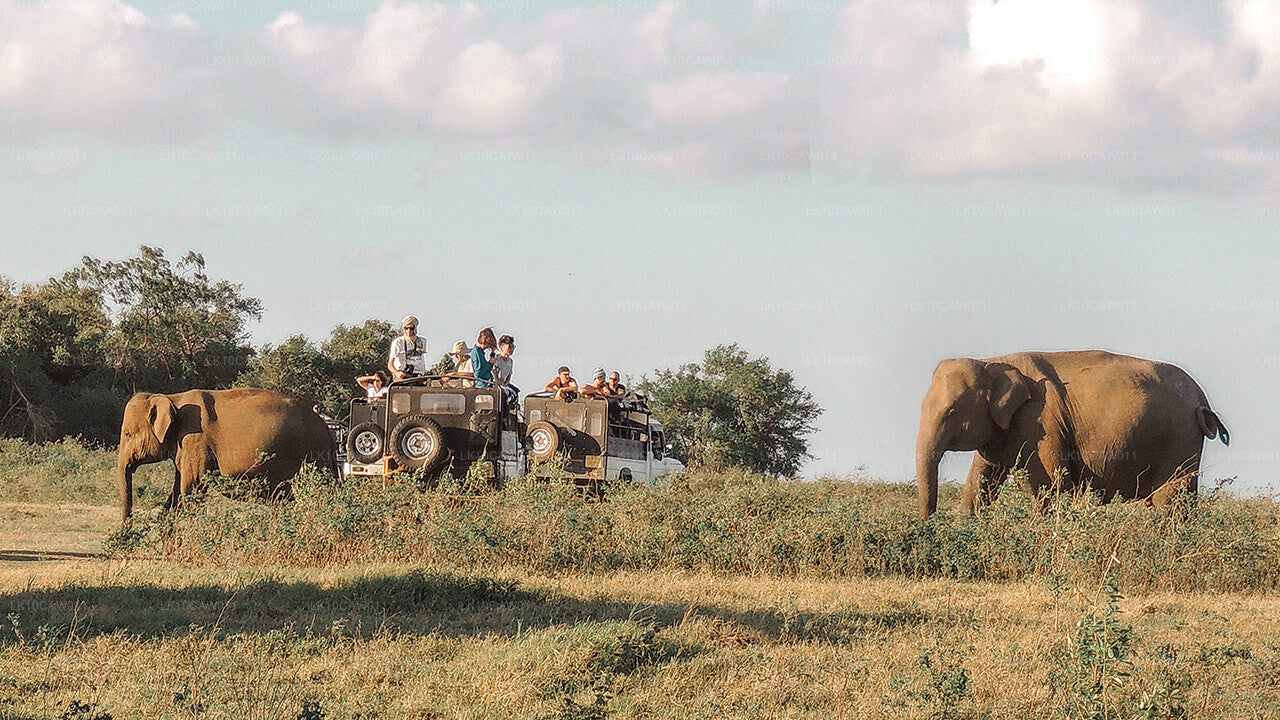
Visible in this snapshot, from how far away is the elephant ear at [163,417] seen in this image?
1734 cm

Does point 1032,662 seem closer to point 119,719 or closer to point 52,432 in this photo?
point 119,719

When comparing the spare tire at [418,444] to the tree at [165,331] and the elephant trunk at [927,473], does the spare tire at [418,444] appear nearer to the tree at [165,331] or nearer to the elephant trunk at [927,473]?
the elephant trunk at [927,473]

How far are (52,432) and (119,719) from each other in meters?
31.4

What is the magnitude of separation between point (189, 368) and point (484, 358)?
24334mm

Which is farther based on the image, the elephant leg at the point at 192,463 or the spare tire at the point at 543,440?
the spare tire at the point at 543,440

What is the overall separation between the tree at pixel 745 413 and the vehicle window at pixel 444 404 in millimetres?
17183

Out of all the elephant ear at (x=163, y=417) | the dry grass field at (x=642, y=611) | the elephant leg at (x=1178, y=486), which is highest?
the elephant ear at (x=163, y=417)

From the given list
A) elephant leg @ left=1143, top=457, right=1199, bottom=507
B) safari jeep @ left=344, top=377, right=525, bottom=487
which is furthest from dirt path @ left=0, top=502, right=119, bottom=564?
elephant leg @ left=1143, top=457, right=1199, bottom=507

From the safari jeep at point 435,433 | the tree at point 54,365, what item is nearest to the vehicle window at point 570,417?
the safari jeep at point 435,433

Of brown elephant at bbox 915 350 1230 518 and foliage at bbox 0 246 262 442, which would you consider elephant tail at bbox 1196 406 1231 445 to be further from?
foliage at bbox 0 246 262 442

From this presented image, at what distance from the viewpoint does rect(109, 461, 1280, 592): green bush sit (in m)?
12.2

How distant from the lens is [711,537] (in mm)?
12711

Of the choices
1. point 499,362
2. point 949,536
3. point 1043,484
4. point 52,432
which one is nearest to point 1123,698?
point 949,536

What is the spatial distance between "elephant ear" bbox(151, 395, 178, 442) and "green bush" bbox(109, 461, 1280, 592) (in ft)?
14.1
